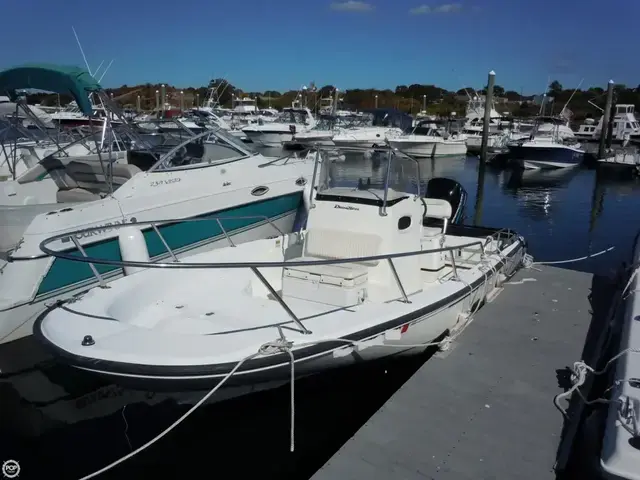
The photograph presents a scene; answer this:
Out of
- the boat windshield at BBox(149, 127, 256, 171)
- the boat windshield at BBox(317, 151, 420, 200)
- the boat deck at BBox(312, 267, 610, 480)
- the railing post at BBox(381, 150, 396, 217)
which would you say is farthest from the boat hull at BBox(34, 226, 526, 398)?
the boat windshield at BBox(149, 127, 256, 171)

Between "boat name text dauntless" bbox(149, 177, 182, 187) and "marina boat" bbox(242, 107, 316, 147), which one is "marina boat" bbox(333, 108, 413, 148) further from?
"boat name text dauntless" bbox(149, 177, 182, 187)

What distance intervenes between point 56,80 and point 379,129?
26459mm

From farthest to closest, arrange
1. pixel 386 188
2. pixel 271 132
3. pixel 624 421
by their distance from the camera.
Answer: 1. pixel 271 132
2. pixel 386 188
3. pixel 624 421

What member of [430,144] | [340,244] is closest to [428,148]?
[430,144]

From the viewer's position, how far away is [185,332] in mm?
4941

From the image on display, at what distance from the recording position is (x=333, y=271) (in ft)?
17.4

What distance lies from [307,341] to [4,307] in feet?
12.8

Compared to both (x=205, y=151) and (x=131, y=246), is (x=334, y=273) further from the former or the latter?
(x=205, y=151)

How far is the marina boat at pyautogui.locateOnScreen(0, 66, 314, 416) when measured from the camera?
6.57 m

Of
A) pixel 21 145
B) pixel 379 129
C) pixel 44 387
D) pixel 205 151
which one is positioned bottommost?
pixel 44 387

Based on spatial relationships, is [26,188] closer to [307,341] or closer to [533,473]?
[307,341]

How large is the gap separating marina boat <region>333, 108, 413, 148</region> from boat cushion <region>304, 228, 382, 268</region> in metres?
23.7

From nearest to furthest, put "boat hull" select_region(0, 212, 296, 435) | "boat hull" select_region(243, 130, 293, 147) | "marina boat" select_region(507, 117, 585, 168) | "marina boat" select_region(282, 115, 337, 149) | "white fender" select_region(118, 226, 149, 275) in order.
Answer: "boat hull" select_region(0, 212, 296, 435), "white fender" select_region(118, 226, 149, 275), "marina boat" select_region(507, 117, 585, 168), "marina boat" select_region(282, 115, 337, 149), "boat hull" select_region(243, 130, 293, 147)

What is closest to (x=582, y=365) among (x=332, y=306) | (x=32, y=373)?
(x=332, y=306)
